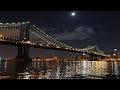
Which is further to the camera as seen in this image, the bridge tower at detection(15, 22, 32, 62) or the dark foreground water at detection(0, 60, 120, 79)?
the bridge tower at detection(15, 22, 32, 62)

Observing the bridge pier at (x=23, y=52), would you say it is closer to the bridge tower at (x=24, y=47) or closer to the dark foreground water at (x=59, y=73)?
the bridge tower at (x=24, y=47)

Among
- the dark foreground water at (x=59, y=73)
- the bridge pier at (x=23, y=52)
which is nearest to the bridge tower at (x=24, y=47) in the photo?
the bridge pier at (x=23, y=52)

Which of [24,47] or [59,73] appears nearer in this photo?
[59,73]

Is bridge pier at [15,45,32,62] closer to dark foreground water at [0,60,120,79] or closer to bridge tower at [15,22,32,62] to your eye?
bridge tower at [15,22,32,62]

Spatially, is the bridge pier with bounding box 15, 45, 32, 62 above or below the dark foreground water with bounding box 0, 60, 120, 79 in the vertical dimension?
above

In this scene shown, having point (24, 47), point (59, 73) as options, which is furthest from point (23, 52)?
point (59, 73)

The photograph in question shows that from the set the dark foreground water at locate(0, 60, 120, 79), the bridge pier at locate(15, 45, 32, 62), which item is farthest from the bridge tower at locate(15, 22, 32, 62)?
the dark foreground water at locate(0, 60, 120, 79)

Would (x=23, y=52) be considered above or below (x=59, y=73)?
above

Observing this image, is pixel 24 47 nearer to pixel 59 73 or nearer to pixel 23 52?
pixel 23 52
